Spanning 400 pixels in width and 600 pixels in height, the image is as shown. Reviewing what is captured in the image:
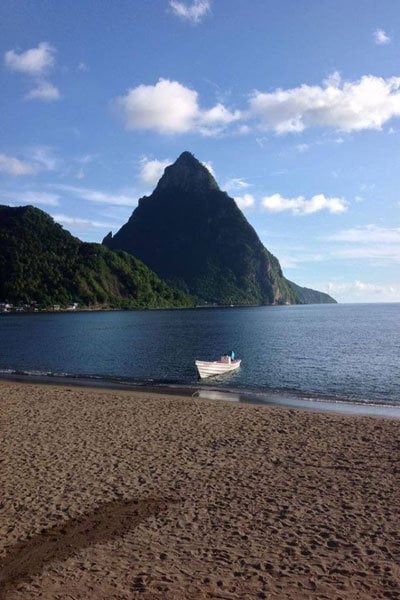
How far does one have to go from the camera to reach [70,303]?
19738 centimetres

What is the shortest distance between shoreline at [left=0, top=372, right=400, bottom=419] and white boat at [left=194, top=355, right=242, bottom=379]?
184 centimetres

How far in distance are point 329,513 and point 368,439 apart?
650 cm

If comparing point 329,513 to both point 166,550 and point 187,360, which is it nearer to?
point 166,550

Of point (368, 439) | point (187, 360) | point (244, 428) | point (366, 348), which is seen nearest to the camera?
point (368, 439)

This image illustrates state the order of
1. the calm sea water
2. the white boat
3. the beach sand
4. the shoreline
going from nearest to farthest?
the beach sand < the shoreline < the calm sea water < the white boat

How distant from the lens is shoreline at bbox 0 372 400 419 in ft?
79.3

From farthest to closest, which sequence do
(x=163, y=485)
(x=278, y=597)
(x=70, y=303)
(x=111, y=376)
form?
1. (x=70, y=303)
2. (x=111, y=376)
3. (x=163, y=485)
4. (x=278, y=597)

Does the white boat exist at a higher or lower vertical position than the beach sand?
lower

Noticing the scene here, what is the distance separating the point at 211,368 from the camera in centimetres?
3588

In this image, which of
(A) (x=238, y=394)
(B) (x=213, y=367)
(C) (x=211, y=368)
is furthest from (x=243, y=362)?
(A) (x=238, y=394)

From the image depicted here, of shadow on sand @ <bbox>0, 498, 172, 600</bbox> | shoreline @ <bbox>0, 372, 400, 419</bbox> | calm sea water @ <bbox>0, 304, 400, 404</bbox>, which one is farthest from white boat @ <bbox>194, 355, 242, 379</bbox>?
shadow on sand @ <bbox>0, 498, 172, 600</bbox>

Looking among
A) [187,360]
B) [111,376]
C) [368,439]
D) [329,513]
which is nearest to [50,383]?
[111,376]

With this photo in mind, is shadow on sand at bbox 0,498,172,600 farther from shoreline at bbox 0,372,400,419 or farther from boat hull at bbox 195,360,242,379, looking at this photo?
boat hull at bbox 195,360,242,379

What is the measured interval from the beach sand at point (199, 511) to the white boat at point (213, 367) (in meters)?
17.7
